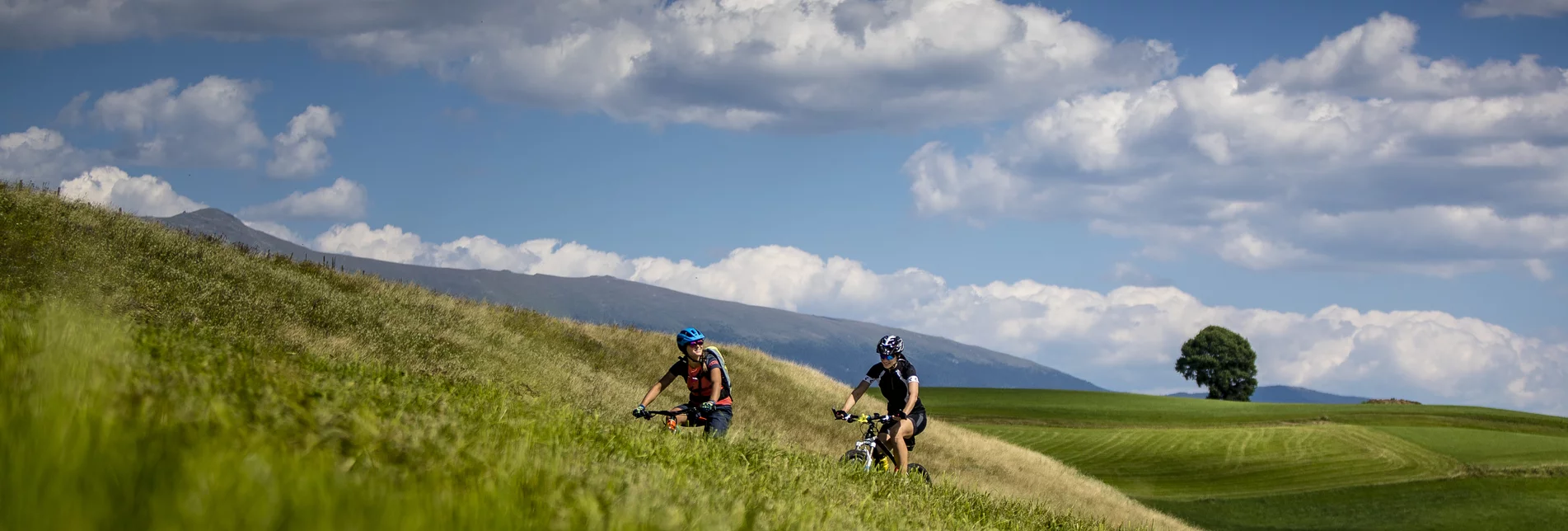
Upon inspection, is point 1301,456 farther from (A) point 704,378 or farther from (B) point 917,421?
(A) point 704,378

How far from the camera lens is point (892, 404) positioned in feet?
54.6

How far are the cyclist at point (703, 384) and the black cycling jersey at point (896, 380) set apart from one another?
2860 millimetres

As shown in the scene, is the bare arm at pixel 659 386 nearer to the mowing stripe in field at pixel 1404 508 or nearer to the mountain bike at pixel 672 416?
the mountain bike at pixel 672 416

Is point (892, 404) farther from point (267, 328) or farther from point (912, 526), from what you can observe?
point (267, 328)

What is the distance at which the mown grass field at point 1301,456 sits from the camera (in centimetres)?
4400

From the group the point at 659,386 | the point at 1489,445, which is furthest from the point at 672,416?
the point at 1489,445

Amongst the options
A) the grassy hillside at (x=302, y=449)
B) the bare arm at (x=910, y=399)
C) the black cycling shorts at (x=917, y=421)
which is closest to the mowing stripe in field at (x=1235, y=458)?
the black cycling shorts at (x=917, y=421)

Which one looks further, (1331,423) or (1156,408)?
(1156,408)

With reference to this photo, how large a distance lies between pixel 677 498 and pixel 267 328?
17.3m

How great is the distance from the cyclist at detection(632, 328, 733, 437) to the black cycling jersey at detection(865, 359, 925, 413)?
2.86 meters

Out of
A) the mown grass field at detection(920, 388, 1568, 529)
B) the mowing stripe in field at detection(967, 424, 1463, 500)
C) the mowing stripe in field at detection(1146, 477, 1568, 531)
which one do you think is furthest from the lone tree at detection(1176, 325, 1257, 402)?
the mowing stripe in field at detection(1146, 477, 1568, 531)

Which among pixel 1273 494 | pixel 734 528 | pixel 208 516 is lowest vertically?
pixel 1273 494

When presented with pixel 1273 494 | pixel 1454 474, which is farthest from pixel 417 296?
pixel 1454 474

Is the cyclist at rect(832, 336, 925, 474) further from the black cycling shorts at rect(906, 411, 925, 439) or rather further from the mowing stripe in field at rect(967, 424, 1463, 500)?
the mowing stripe in field at rect(967, 424, 1463, 500)
